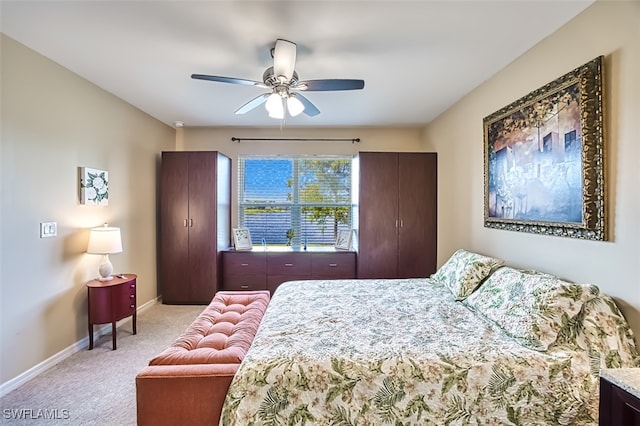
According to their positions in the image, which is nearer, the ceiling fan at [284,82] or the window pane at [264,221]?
the ceiling fan at [284,82]

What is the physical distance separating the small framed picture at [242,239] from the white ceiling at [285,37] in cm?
198

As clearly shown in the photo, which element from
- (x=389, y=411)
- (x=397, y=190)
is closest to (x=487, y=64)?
(x=397, y=190)

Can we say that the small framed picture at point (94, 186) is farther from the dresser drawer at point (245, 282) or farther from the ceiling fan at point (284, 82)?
the dresser drawer at point (245, 282)

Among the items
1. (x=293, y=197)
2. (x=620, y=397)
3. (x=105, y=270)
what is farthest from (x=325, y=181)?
(x=620, y=397)

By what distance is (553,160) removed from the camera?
217cm

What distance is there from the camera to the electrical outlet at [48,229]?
2.59 metres

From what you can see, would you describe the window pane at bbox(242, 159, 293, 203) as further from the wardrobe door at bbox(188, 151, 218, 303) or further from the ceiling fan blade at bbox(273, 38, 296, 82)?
the ceiling fan blade at bbox(273, 38, 296, 82)

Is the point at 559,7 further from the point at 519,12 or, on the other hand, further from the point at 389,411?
the point at 389,411

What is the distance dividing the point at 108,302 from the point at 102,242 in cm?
56

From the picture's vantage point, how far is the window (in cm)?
499

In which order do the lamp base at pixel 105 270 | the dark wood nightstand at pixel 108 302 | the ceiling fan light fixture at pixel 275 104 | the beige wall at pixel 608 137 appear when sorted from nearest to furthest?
the beige wall at pixel 608 137, the ceiling fan light fixture at pixel 275 104, the dark wood nightstand at pixel 108 302, the lamp base at pixel 105 270

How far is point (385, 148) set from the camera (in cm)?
Answer: 495

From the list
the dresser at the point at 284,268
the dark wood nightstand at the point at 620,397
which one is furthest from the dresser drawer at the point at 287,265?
the dark wood nightstand at the point at 620,397

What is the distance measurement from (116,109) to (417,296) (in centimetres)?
370
